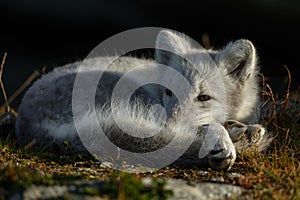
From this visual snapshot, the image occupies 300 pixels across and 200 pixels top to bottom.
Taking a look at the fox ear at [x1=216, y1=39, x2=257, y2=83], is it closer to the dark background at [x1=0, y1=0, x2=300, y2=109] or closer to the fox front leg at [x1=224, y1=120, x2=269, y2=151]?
the fox front leg at [x1=224, y1=120, x2=269, y2=151]

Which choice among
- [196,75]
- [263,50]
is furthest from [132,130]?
[263,50]

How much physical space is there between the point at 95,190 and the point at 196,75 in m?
1.89

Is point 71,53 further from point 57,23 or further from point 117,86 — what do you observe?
point 117,86

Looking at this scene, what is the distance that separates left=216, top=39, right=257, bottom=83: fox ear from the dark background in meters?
2.42

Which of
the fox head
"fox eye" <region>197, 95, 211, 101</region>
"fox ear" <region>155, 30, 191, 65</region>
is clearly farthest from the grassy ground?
"fox ear" <region>155, 30, 191, 65</region>

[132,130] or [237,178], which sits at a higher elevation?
[132,130]

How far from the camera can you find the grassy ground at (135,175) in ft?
7.14

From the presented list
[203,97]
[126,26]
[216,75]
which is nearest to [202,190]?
[203,97]

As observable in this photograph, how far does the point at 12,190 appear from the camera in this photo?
2146mm

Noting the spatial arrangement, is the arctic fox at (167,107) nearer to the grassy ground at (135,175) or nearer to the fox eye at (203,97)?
the fox eye at (203,97)

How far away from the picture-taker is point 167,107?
3.42 m

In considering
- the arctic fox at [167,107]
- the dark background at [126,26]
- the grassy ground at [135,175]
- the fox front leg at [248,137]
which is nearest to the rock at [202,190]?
the grassy ground at [135,175]

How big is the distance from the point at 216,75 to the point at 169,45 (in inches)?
19.8

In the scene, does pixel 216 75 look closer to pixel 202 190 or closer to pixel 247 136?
pixel 247 136
